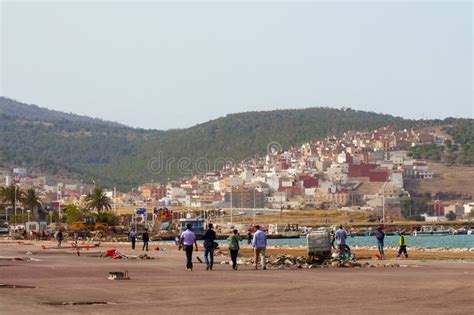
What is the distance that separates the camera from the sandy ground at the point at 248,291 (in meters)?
18.2

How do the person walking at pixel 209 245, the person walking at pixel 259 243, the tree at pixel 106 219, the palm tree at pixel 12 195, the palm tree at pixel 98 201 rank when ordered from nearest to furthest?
the person walking at pixel 209 245 → the person walking at pixel 259 243 → the tree at pixel 106 219 → the palm tree at pixel 12 195 → the palm tree at pixel 98 201

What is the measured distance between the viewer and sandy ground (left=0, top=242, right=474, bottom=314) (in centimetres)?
1820

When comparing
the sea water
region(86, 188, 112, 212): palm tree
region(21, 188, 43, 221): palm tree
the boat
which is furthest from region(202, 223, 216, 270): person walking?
the boat

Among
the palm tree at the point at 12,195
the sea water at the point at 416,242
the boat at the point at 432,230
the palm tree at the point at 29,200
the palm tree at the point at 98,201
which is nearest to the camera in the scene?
the sea water at the point at 416,242

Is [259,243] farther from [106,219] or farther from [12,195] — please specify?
[12,195]

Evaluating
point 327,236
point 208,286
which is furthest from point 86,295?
point 327,236

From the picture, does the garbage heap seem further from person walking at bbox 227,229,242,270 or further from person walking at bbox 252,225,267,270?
person walking at bbox 227,229,242,270

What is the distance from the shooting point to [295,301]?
19594mm

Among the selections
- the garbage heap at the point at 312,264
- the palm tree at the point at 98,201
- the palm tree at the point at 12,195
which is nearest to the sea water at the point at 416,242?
the palm tree at the point at 98,201

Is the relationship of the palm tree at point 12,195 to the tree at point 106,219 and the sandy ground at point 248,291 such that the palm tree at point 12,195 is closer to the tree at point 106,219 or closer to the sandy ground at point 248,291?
the tree at point 106,219

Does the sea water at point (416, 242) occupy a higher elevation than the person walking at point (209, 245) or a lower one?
lower

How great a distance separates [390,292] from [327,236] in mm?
13516

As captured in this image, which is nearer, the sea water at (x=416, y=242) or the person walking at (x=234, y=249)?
the person walking at (x=234, y=249)

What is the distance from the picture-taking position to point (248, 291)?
2206 cm
